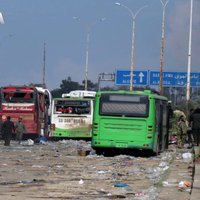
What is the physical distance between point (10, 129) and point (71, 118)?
7427 millimetres

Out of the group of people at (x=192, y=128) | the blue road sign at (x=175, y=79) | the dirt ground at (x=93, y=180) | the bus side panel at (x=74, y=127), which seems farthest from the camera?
the blue road sign at (x=175, y=79)

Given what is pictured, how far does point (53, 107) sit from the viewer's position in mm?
48938

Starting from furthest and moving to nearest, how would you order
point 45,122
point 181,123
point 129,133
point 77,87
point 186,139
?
point 77,87 → point 45,122 → point 186,139 → point 181,123 → point 129,133

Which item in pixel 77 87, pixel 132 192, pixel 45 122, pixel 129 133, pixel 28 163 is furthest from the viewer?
pixel 77 87

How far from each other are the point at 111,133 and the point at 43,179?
42.5 feet

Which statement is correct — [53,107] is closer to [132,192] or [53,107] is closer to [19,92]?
[19,92]

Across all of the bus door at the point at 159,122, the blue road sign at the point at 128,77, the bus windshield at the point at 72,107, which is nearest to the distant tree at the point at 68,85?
the blue road sign at the point at 128,77

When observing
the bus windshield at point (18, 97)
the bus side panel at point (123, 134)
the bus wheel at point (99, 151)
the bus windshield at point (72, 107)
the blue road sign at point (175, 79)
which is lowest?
the bus wheel at point (99, 151)

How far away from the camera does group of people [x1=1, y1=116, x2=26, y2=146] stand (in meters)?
40.8

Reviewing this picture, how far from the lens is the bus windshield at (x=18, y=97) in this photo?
48.2 meters

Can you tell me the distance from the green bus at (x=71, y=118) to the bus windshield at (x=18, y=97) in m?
1.77

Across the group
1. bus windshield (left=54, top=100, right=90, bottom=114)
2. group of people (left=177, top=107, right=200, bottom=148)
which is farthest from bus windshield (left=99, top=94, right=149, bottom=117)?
bus windshield (left=54, top=100, right=90, bottom=114)

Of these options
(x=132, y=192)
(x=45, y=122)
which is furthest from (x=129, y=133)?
(x=45, y=122)

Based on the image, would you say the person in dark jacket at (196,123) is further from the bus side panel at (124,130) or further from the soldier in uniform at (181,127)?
the bus side panel at (124,130)
